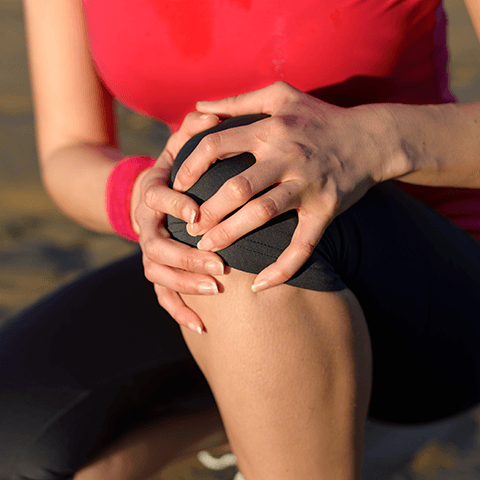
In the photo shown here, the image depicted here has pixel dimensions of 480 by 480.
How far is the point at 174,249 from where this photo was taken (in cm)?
72

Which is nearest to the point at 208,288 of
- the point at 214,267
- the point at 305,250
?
the point at 214,267

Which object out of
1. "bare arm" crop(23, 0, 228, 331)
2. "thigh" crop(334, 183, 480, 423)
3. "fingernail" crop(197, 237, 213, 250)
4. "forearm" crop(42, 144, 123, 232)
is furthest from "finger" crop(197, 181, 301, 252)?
"forearm" crop(42, 144, 123, 232)

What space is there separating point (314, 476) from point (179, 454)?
48 centimetres

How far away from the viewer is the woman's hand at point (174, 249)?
2.25 ft

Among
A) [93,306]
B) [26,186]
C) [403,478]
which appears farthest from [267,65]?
[26,186]

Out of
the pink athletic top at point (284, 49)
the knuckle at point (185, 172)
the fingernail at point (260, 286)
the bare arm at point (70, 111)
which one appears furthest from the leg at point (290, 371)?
the bare arm at point (70, 111)

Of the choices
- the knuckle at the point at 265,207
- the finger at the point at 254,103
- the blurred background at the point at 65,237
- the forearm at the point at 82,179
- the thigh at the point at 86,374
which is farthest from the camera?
the blurred background at the point at 65,237

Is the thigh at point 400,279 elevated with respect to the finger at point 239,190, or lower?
lower

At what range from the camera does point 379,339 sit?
0.81m

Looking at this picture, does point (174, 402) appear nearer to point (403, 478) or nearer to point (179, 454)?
point (179, 454)

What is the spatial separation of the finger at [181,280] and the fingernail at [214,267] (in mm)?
11

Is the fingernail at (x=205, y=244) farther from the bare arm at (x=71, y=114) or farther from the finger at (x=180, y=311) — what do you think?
the bare arm at (x=71, y=114)

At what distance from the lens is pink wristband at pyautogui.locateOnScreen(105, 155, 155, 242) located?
966 mm

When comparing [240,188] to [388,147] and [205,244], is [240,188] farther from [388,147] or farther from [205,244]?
[388,147]
